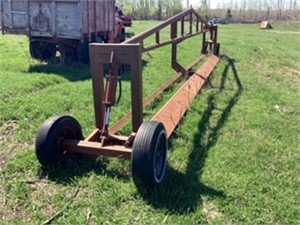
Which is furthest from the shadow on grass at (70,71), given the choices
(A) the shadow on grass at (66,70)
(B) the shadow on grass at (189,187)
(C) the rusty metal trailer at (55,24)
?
(B) the shadow on grass at (189,187)

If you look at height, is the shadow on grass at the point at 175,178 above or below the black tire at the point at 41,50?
below

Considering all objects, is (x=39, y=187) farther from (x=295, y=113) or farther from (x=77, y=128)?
(x=295, y=113)

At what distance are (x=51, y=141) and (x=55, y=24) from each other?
5.99m

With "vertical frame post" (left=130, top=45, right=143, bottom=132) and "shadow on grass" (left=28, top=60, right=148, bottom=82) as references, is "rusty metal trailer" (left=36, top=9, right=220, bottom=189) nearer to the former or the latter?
"vertical frame post" (left=130, top=45, right=143, bottom=132)

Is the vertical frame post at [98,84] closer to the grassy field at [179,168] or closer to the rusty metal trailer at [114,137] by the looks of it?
the rusty metal trailer at [114,137]

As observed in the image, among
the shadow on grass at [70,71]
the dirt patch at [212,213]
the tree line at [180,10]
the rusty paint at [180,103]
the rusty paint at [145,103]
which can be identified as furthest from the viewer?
the tree line at [180,10]

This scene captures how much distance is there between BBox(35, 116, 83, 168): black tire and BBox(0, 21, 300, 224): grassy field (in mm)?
137

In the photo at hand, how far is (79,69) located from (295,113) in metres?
5.21

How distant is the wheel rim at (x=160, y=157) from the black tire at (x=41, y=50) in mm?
7241

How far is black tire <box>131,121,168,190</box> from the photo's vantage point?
315cm

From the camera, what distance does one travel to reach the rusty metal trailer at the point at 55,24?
29.1ft

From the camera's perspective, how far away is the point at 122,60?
355 cm

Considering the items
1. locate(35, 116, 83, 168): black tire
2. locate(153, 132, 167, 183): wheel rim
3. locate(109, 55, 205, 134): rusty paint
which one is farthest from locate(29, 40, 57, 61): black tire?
locate(153, 132, 167, 183): wheel rim

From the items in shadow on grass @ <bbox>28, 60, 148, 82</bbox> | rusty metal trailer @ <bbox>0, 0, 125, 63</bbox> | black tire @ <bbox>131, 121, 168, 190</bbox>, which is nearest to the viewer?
black tire @ <bbox>131, 121, 168, 190</bbox>
